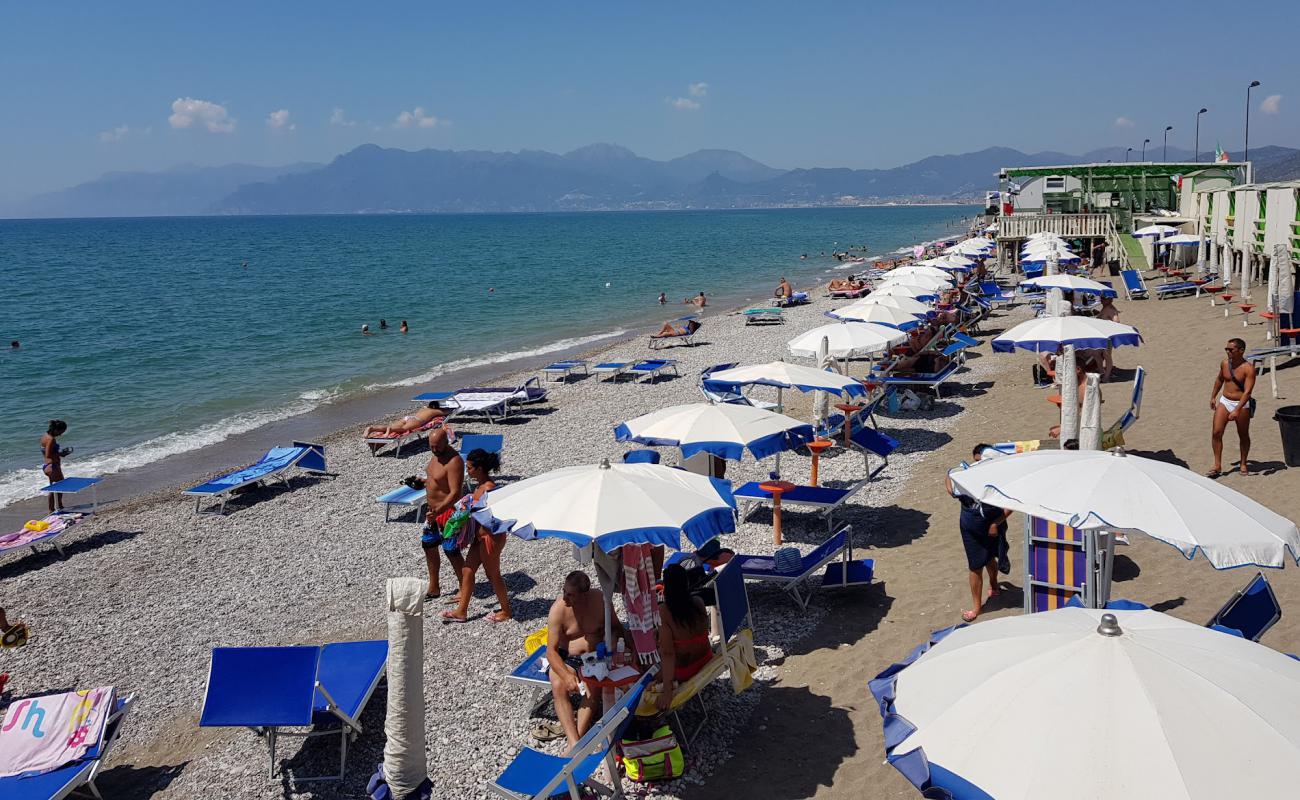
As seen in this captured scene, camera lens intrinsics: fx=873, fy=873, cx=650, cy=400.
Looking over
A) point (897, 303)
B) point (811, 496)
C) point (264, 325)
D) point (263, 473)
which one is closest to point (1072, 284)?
point (897, 303)

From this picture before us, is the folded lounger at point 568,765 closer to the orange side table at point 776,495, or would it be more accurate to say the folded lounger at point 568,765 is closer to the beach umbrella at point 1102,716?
the beach umbrella at point 1102,716

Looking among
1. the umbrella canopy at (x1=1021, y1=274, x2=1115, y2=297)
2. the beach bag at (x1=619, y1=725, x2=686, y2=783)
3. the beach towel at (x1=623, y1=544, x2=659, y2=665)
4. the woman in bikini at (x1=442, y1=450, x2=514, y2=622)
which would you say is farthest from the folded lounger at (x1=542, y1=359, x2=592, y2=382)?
the beach bag at (x1=619, y1=725, x2=686, y2=783)

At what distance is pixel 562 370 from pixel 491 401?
3.91 m

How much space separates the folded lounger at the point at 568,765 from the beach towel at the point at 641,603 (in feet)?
1.98

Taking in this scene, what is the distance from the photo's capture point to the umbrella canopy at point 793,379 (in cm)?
985

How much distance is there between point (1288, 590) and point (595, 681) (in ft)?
17.3

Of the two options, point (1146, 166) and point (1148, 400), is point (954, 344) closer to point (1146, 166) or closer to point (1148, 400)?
point (1148, 400)

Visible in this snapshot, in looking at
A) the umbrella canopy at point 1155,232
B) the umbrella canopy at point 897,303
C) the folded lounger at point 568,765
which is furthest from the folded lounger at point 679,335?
the folded lounger at point 568,765

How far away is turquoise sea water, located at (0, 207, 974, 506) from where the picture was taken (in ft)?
69.2

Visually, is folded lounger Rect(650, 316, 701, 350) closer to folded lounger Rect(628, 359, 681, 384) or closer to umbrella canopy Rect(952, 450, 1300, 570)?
folded lounger Rect(628, 359, 681, 384)

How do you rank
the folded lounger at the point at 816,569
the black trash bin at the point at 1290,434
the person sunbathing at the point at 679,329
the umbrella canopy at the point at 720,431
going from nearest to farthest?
the folded lounger at the point at 816,569, the umbrella canopy at the point at 720,431, the black trash bin at the point at 1290,434, the person sunbathing at the point at 679,329

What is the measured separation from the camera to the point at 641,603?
5609 millimetres

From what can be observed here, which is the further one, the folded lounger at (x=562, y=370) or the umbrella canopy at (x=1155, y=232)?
the umbrella canopy at (x=1155, y=232)

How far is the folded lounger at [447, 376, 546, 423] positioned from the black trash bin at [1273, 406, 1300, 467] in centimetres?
1244
